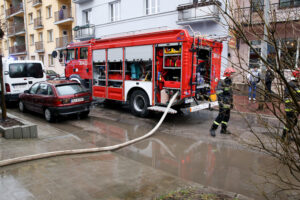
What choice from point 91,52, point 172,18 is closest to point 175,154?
point 91,52

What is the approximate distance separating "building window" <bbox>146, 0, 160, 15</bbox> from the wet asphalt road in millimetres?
11746

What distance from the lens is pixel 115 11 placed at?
20.3 m

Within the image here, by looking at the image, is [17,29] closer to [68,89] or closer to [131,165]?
[68,89]

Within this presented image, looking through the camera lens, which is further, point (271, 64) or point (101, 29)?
point (101, 29)

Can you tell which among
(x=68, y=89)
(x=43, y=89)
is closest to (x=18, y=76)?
(x=43, y=89)

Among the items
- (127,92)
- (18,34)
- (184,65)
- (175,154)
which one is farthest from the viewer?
(18,34)

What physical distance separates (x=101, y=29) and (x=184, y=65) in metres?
15.7

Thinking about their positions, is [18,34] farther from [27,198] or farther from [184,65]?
[27,198]

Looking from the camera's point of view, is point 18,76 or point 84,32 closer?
point 18,76

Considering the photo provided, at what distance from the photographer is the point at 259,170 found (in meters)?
4.55

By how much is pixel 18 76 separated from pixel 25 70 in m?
0.41

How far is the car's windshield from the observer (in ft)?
34.3

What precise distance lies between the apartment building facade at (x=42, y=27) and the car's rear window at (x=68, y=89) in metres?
17.0

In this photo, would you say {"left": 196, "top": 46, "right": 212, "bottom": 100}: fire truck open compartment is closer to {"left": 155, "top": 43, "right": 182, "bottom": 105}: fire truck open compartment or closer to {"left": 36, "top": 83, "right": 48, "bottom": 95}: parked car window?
{"left": 155, "top": 43, "right": 182, "bottom": 105}: fire truck open compartment
